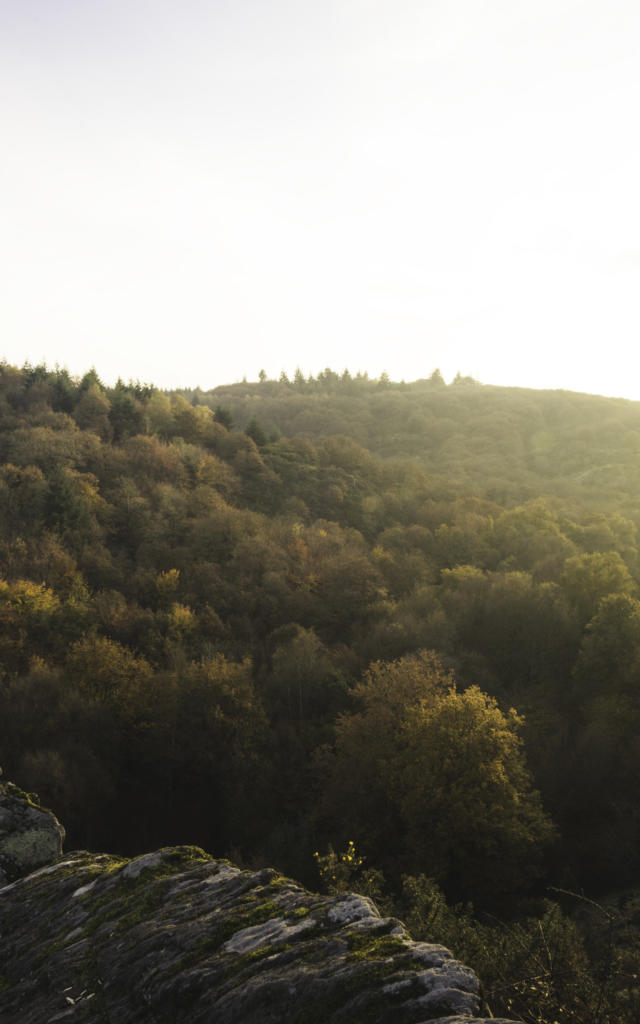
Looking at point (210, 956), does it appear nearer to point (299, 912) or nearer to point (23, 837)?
point (299, 912)

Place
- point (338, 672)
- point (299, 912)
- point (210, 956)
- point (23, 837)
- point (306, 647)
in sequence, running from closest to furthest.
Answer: point (210, 956) < point (299, 912) < point (23, 837) < point (338, 672) < point (306, 647)

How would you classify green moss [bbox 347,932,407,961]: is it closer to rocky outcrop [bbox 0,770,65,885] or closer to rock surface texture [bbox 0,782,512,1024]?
rock surface texture [bbox 0,782,512,1024]

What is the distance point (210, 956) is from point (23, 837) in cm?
676

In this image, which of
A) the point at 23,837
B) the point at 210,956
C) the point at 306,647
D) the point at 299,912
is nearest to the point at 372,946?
the point at 299,912

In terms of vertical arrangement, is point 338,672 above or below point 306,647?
below

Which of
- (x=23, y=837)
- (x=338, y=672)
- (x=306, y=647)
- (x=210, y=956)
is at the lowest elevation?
A: (x=338, y=672)

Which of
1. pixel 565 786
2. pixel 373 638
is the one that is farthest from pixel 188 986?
pixel 373 638

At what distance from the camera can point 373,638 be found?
146 ft

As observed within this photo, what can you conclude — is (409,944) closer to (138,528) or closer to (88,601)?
(88,601)

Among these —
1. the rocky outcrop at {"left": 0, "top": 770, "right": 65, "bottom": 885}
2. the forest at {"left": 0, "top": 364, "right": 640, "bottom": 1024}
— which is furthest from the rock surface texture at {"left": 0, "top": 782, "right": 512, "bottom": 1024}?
the forest at {"left": 0, "top": 364, "right": 640, "bottom": 1024}

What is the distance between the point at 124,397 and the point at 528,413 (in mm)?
80693

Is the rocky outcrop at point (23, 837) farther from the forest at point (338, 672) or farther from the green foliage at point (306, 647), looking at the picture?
the green foliage at point (306, 647)

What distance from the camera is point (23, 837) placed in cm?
1102

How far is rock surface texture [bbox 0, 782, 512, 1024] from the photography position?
202 inches
